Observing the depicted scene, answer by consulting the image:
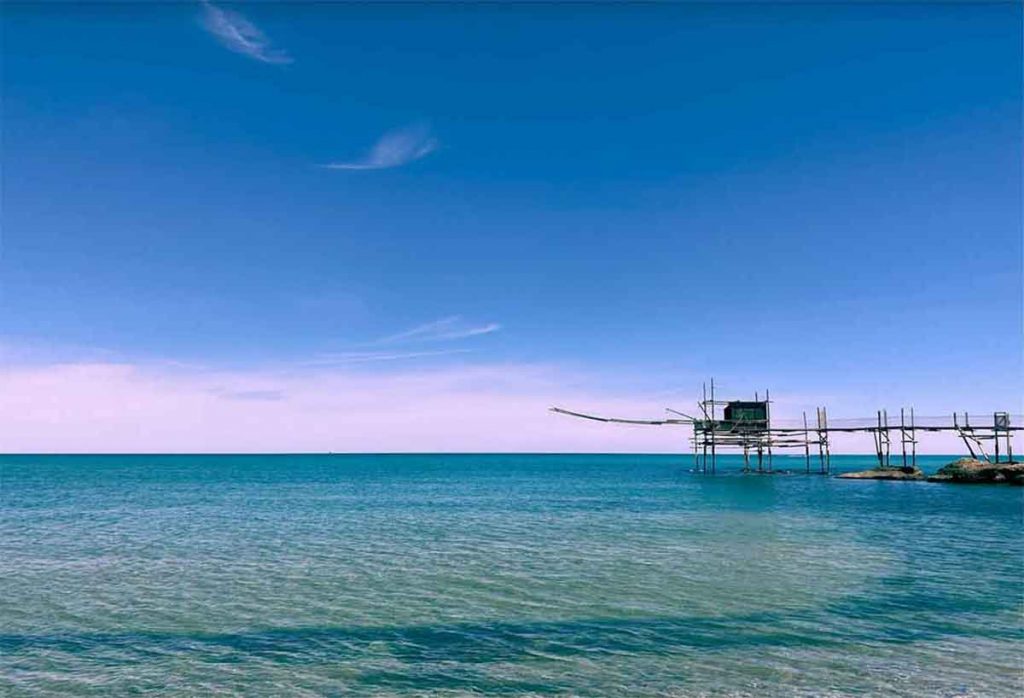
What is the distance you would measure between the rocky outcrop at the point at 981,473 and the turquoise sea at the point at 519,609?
3536cm

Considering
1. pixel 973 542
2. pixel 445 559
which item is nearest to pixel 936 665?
pixel 445 559

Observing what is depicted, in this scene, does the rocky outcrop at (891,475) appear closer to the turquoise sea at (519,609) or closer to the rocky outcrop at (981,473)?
the rocky outcrop at (981,473)

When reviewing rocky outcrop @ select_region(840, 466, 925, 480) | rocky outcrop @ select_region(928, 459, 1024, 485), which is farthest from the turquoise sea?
rocky outcrop @ select_region(840, 466, 925, 480)

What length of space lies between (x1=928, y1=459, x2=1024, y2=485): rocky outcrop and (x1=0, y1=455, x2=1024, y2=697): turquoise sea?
3536 cm

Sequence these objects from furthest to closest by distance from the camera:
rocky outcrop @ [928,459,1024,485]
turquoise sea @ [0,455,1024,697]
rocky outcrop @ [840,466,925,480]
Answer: rocky outcrop @ [840,466,925,480], rocky outcrop @ [928,459,1024,485], turquoise sea @ [0,455,1024,697]

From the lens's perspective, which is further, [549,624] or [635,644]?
[549,624]

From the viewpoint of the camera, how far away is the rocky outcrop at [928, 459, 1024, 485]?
6247 centimetres

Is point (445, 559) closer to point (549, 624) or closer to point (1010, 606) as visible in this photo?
point (549, 624)

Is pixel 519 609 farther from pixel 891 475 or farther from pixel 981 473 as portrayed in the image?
pixel 891 475

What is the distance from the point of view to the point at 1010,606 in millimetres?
17141

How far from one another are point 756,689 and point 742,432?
70.5 m

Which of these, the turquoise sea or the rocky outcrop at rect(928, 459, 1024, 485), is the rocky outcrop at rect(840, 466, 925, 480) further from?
the turquoise sea

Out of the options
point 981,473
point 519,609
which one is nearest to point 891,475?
point 981,473

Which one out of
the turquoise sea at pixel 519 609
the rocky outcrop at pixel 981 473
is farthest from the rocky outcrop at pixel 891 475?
the turquoise sea at pixel 519 609
